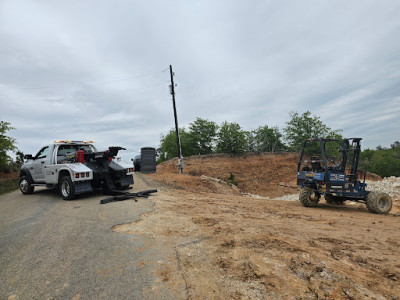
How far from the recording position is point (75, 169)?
7969mm

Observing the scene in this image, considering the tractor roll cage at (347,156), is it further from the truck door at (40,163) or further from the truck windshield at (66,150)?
the truck door at (40,163)

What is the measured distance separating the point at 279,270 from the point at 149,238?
2.37 m

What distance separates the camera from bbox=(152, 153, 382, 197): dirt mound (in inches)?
942

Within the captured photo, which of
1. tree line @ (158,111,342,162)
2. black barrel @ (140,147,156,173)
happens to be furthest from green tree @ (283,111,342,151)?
black barrel @ (140,147,156,173)

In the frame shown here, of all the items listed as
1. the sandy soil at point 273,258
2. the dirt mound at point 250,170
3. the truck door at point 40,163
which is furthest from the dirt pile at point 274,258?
the dirt mound at point 250,170

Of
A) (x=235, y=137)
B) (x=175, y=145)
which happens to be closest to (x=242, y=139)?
(x=235, y=137)

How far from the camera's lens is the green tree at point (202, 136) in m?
42.7

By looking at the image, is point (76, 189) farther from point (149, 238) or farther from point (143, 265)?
point (143, 265)

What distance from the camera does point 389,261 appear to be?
3.50 meters

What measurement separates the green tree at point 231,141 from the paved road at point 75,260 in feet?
98.0

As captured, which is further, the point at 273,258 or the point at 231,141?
the point at 231,141

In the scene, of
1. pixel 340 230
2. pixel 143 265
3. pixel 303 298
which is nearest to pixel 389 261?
pixel 340 230

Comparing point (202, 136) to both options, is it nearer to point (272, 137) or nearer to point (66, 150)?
point (272, 137)

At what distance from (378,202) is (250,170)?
65.0 feet
